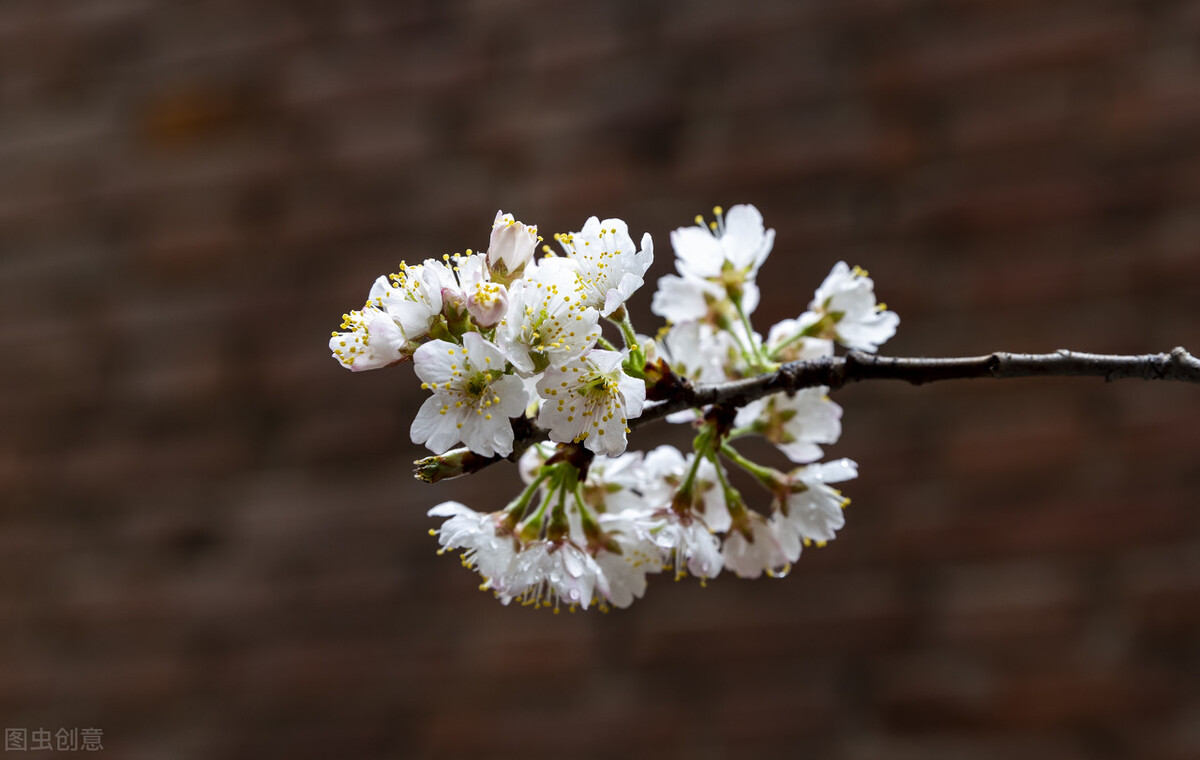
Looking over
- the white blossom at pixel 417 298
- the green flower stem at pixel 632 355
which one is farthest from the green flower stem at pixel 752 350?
the white blossom at pixel 417 298

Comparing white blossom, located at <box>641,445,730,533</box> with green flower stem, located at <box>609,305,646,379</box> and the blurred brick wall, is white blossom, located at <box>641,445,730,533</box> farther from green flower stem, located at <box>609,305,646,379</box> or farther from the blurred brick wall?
the blurred brick wall

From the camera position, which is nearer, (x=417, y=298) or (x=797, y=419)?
(x=417, y=298)

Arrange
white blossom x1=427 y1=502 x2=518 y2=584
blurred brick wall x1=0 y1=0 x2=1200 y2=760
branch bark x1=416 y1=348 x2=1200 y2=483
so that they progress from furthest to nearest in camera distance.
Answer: blurred brick wall x1=0 y1=0 x2=1200 y2=760 → white blossom x1=427 y1=502 x2=518 y2=584 → branch bark x1=416 y1=348 x2=1200 y2=483

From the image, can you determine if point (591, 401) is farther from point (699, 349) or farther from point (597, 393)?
point (699, 349)

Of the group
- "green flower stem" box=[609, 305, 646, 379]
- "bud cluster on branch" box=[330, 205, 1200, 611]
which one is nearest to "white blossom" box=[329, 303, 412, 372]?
"bud cluster on branch" box=[330, 205, 1200, 611]

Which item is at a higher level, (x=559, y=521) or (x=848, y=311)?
(x=848, y=311)

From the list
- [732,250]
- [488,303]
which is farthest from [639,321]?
[488,303]

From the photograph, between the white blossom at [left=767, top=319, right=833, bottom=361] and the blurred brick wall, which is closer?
the white blossom at [left=767, top=319, right=833, bottom=361]
